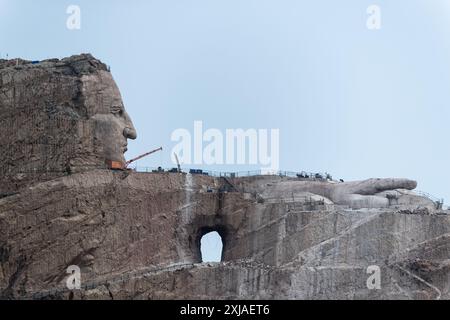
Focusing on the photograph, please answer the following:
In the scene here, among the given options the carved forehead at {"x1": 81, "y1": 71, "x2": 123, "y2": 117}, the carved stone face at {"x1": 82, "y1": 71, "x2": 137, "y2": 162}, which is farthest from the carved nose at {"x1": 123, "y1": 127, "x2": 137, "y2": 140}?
the carved forehead at {"x1": 81, "y1": 71, "x2": 123, "y2": 117}

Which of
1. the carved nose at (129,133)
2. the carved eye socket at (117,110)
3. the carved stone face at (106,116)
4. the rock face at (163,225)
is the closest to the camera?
the rock face at (163,225)

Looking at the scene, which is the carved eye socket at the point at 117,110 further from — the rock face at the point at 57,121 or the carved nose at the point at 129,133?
the carved nose at the point at 129,133

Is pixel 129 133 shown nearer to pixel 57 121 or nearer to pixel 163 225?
pixel 57 121

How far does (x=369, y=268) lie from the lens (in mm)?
119250

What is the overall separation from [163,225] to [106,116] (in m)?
6.40

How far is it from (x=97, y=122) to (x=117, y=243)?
6.53m

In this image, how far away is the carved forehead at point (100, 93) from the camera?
12506cm

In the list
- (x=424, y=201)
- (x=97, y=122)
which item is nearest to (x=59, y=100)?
(x=97, y=122)

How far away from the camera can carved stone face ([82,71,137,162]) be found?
12481 centimetres

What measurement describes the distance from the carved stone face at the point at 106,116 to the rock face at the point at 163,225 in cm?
8

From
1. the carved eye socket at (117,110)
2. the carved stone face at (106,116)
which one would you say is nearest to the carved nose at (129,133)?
the carved stone face at (106,116)

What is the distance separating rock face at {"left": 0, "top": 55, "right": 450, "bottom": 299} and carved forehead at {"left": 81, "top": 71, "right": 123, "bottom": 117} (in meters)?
→ 0.08

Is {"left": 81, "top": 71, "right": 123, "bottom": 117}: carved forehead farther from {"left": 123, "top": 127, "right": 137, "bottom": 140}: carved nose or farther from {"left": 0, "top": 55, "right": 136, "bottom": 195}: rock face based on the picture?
A: {"left": 123, "top": 127, "right": 137, "bottom": 140}: carved nose
